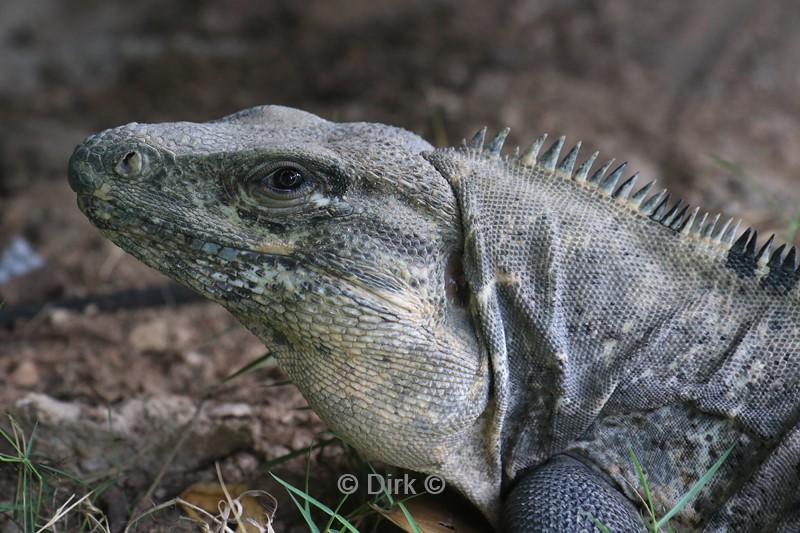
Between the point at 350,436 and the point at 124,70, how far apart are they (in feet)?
25.8

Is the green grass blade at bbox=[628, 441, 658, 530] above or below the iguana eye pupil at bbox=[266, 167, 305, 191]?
below

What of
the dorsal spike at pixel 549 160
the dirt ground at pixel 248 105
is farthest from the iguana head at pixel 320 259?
the dirt ground at pixel 248 105

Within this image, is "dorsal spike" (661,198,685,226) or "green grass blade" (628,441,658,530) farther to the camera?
"dorsal spike" (661,198,685,226)

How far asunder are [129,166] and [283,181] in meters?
0.50

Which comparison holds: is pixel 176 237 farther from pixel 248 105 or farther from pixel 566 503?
pixel 248 105

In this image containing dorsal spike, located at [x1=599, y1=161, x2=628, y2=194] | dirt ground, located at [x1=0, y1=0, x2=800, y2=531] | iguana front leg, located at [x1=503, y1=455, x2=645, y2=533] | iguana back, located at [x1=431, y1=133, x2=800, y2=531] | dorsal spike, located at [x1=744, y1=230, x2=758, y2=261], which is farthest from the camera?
dirt ground, located at [x1=0, y1=0, x2=800, y2=531]

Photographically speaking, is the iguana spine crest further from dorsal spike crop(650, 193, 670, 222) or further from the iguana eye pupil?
the iguana eye pupil

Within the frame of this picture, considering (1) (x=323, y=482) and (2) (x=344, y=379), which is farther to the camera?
(1) (x=323, y=482)

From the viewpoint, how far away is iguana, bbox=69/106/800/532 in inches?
108

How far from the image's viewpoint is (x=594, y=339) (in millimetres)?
2891

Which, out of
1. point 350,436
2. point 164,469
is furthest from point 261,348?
point 350,436

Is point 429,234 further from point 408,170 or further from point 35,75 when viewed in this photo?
point 35,75

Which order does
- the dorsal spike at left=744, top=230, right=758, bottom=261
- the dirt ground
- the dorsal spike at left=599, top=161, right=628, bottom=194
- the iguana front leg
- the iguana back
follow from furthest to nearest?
the dirt ground
the dorsal spike at left=599, top=161, right=628, bottom=194
the dorsal spike at left=744, top=230, right=758, bottom=261
the iguana back
the iguana front leg

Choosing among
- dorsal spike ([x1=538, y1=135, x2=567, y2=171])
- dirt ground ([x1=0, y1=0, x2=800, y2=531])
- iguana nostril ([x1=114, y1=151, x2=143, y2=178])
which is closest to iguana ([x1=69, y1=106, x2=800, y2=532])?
iguana nostril ([x1=114, y1=151, x2=143, y2=178])
